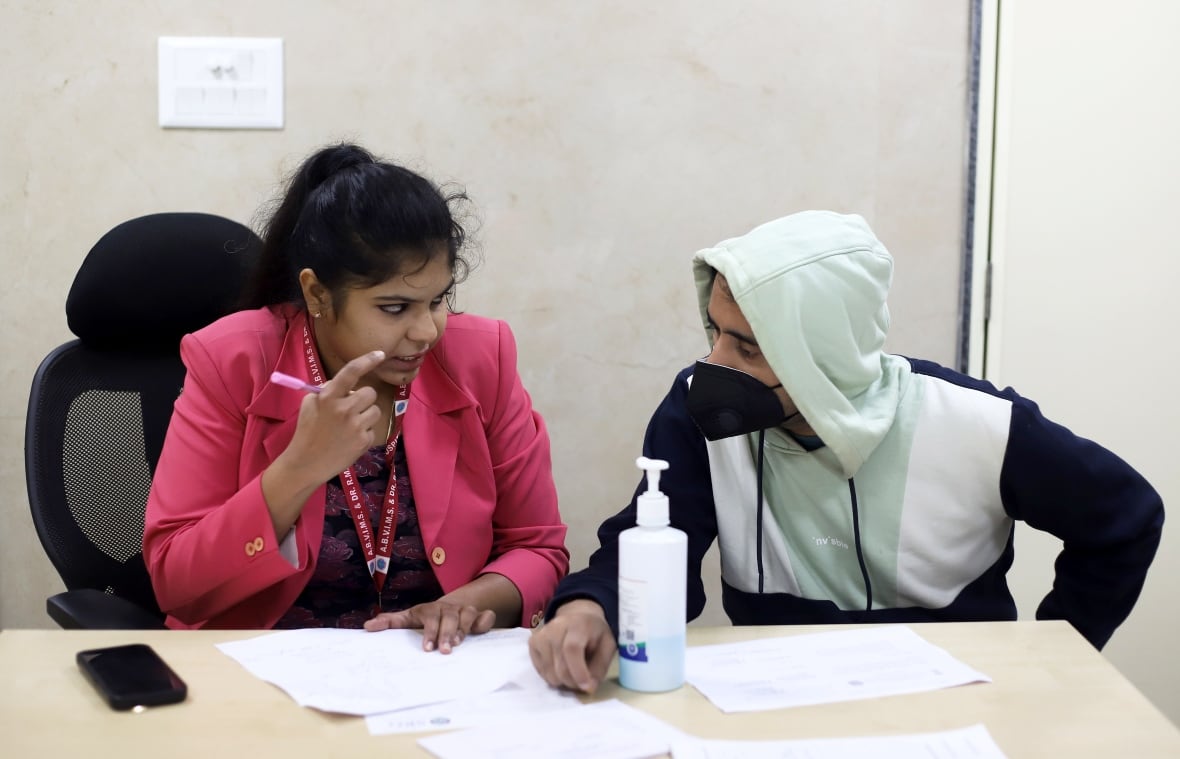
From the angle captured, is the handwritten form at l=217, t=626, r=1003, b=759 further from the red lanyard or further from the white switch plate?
the white switch plate

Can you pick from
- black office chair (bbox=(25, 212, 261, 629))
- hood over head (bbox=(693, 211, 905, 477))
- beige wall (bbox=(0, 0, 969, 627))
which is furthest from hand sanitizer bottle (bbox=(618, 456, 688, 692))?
beige wall (bbox=(0, 0, 969, 627))

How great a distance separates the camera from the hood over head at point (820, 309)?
4.31 feet

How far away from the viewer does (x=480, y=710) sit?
1.03 m

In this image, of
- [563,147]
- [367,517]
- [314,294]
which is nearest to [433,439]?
[367,517]

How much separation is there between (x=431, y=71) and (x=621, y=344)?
2.18 feet

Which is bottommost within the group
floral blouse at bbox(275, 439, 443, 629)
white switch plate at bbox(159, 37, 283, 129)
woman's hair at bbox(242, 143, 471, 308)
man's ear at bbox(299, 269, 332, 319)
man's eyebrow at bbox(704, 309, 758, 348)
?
floral blouse at bbox(275, 439, 443, 629)

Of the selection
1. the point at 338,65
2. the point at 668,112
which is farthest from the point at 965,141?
the point at 338,65

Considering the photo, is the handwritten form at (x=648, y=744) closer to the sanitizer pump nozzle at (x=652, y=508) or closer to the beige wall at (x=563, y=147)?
the sanitizer pump nozzle at (x=652, y=508)

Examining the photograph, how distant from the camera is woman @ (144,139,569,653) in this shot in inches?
55.1

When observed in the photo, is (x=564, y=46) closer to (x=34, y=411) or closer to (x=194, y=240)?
(x=194, y=240)

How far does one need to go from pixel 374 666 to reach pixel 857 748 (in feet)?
1.61

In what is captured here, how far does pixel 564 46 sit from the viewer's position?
7.21ft

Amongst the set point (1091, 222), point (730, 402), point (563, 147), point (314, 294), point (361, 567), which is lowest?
point (361, 567)

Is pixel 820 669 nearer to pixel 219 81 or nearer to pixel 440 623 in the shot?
pixel 440 623
